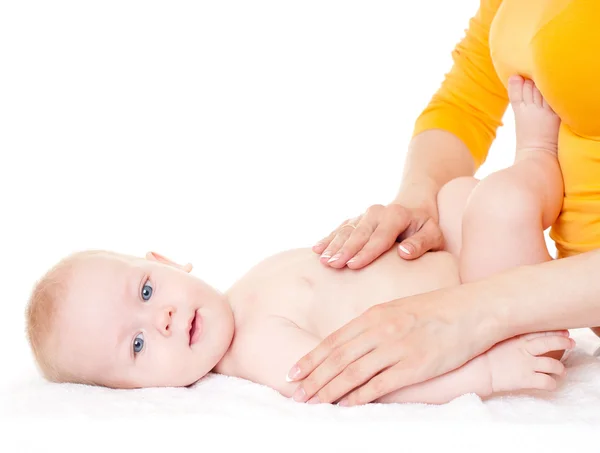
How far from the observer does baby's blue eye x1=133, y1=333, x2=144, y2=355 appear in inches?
53.7

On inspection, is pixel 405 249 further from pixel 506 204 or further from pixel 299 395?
pixel 299 395

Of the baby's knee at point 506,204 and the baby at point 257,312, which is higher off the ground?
the baby's knee at point 506,204

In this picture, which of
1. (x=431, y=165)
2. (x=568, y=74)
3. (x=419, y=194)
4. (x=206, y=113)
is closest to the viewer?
(x=568, y=74)

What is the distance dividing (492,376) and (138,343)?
0.58 m

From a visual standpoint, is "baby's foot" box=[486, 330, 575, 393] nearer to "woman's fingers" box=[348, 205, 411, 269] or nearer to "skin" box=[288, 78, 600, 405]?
"skin" box=[288, 78, 600, 405]

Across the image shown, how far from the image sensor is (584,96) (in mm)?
1312

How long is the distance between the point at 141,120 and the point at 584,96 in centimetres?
172

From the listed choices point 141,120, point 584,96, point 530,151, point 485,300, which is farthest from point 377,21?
point 485,300

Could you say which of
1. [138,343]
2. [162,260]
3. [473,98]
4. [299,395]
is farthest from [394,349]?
[473,98]

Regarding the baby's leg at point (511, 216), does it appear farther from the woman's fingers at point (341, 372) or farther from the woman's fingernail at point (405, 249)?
the woman's fingers at point (341, 372)

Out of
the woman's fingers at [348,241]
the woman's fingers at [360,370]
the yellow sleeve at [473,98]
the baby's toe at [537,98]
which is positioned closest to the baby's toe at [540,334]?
the woman's fingers at [360,370]

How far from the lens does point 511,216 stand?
4.39 feet

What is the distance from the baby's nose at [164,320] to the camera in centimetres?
135

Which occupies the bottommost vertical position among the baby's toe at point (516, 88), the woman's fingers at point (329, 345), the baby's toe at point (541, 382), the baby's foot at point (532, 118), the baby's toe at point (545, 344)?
the baby's toe at point (541, 382)
